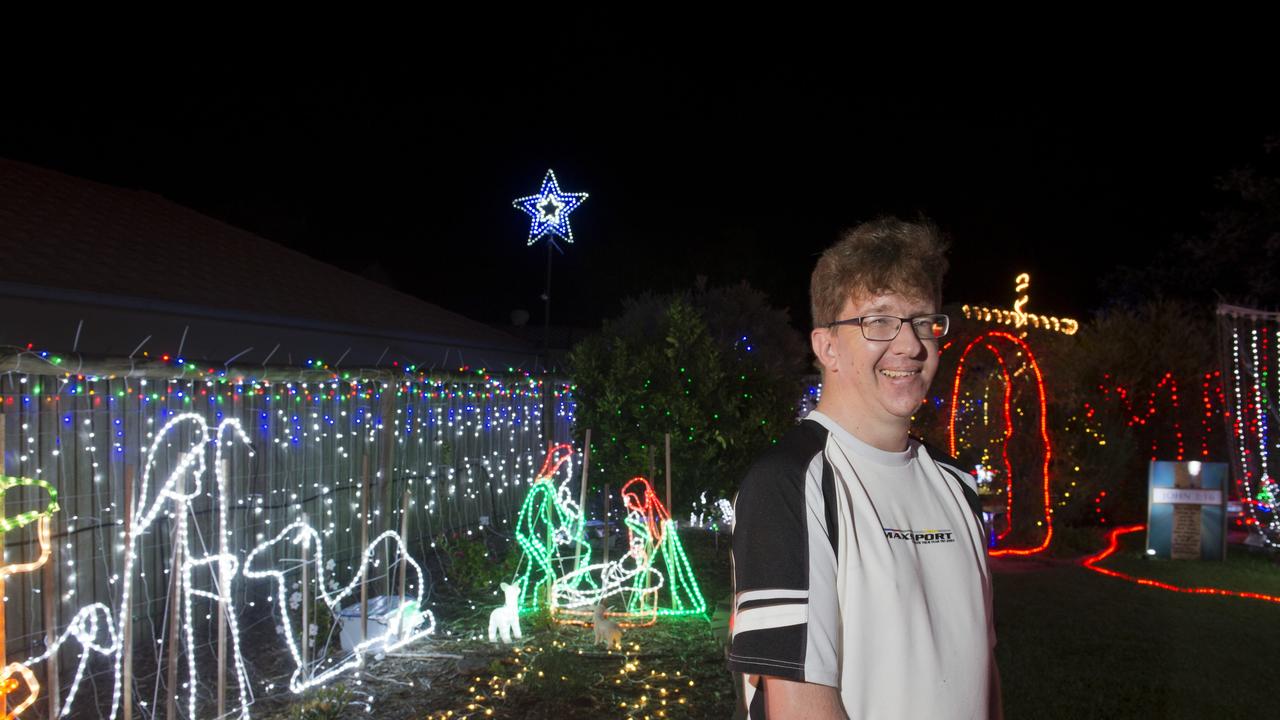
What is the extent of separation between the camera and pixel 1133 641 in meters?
6.70

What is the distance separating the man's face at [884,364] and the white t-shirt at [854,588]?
0.29 ft

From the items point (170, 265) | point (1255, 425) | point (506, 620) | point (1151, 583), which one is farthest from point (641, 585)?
point (1255, 425)

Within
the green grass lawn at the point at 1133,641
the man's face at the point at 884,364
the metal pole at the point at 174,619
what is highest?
the man's face at the point at 884,364

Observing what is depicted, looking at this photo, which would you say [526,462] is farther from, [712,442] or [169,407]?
[169,407]

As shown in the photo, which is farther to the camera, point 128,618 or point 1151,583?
point 1151,583

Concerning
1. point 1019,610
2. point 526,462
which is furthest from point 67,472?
point 1019,610

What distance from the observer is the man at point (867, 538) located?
1696 mm

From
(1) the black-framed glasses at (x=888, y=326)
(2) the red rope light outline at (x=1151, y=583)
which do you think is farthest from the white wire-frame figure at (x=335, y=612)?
(2) the red rope light outline at (x=1151, y=583)

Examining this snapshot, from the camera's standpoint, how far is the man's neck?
77.2 inches

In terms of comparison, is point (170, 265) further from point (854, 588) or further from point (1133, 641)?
point (1133, 641)

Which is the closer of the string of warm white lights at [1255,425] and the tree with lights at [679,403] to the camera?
the tree with lights at [679,403]

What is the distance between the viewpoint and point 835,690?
1.67m

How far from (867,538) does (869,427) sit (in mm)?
263

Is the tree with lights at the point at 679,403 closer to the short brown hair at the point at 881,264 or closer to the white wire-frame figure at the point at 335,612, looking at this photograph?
the white wire-frame figure at the point at 335,612
